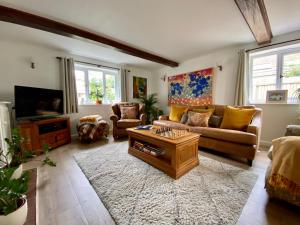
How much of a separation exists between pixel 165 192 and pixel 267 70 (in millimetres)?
3342

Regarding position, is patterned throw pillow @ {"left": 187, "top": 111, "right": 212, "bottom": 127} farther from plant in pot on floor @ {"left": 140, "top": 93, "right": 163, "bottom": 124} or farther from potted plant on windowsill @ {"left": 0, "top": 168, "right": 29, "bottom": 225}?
potted plant on windowsill @ {"left": 0, "top": 168, "right": 29, "bottom": 225}

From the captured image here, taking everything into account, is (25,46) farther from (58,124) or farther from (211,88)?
(211,88)

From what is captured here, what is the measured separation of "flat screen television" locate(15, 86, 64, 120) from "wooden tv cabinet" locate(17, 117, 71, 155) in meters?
0.19

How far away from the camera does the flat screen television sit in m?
2.53

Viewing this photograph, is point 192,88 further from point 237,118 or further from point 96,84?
point 96,84

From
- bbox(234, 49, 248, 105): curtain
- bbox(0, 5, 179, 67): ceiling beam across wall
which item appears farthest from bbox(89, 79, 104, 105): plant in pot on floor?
bbox(234, 49, 248, 105): curtain

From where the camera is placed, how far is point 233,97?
3438 millimetres

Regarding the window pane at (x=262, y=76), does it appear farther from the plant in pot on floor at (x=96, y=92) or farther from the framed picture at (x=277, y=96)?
the plant in pot on floor at (x=96, y=92)

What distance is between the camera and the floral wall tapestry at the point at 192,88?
3.85 meters

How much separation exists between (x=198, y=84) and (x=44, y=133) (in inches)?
154

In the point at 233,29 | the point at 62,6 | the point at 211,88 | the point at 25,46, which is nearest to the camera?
the point at 62,6

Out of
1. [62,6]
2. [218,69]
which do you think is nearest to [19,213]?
[62,6]

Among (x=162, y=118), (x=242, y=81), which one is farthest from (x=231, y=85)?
(x=162, y=118)

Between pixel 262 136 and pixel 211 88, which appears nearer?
pixel 262 136
